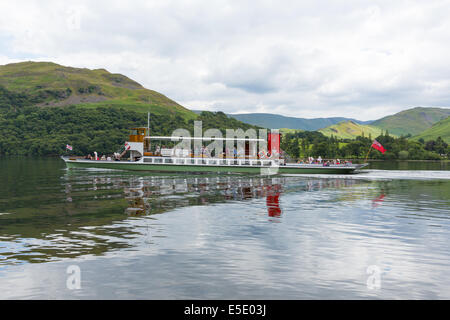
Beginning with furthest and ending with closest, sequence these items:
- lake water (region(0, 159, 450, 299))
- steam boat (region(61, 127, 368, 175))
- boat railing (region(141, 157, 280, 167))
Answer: boat railing (region(141, 157, 280, 167)) < steam boat (region(61, 127, 368, 175)) < lake water (region(0, 159, 450, 299))

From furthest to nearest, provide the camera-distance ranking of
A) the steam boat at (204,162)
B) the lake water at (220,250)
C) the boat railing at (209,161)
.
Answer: the boat railing at (209,161) → the steam boat at (204,162) → the lake water at (220,250)

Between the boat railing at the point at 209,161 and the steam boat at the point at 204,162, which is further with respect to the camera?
the boat railing at the point at 209,161

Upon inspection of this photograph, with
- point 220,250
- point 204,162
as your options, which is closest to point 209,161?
point 204,162

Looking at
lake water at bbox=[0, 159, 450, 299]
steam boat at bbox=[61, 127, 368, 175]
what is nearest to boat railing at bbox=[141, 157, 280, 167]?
steam boat at bbox=[61, 127, 368, 175]

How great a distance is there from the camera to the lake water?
1393 cm

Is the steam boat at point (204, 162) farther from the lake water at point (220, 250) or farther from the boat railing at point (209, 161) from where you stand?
the lake water at point (220, 250)

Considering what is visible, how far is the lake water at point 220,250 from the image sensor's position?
13930 millimetres

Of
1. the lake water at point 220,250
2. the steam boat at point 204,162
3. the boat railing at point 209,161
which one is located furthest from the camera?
the boat railing at point 209,161

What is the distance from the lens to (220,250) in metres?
19.2

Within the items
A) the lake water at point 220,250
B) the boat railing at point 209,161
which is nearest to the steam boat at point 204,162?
the boat railing at point 209,161

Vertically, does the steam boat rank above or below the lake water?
above

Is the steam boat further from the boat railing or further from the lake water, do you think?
the lake water

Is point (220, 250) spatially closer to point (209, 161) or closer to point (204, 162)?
point (209, 161)
